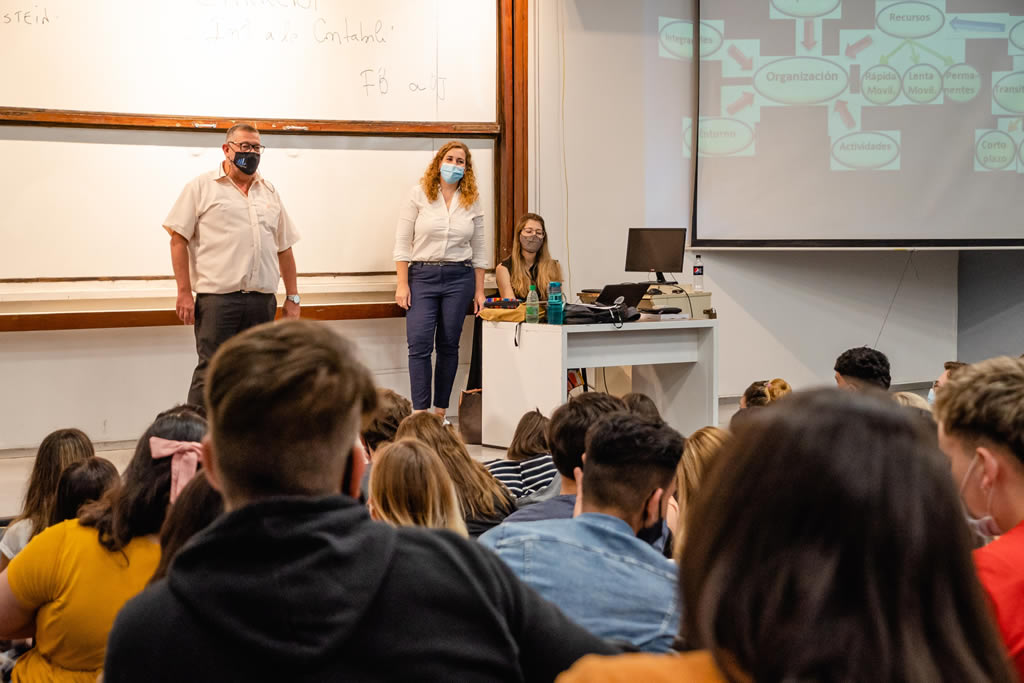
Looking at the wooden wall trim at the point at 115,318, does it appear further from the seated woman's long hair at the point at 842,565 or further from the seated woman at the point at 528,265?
the seated woman's long hair at the point at 842,565

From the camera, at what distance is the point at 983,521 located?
5.40 feet

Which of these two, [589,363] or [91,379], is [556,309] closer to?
[589,363]

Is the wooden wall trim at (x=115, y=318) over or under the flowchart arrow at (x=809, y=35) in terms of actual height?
under

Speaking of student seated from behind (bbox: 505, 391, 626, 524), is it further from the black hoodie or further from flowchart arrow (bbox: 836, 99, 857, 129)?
flowchart arrow (bbox: 836, 99, 857, 129)

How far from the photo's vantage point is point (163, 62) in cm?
534

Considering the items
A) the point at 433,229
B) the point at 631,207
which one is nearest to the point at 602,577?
the point at 433,229

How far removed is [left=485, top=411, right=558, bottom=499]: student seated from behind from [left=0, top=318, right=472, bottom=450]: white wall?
2.95 m

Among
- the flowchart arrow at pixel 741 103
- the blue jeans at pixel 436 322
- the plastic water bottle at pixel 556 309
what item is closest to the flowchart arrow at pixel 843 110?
the flowchart arrow at pixel 741 103

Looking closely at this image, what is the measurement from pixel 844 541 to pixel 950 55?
6892mm

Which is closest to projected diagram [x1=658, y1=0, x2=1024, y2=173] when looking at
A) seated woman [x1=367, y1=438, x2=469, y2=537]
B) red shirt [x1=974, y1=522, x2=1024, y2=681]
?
seated woman [x1=367, y1=438, x2=469, y2=537]

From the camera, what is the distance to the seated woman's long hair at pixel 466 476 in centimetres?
254

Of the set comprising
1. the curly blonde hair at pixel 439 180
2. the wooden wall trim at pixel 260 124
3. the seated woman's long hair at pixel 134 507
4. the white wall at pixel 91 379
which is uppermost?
the wooden wall trim at pixel 260 124

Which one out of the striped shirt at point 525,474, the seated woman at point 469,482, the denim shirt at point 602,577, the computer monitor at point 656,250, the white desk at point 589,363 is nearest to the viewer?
the denim shirt at point 602,577

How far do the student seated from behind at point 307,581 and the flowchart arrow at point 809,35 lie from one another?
625 centimetres
